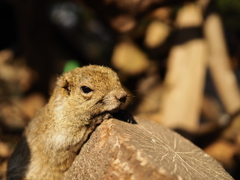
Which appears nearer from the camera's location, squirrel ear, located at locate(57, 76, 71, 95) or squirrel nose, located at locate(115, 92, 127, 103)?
squirrel nose, located at locate(115, 92, 127, 103)

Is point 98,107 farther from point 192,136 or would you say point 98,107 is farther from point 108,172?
point 192,136

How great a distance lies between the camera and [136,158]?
7.07 ft

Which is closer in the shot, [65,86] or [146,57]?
[65,86]

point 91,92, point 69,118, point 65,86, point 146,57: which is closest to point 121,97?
point 91,92

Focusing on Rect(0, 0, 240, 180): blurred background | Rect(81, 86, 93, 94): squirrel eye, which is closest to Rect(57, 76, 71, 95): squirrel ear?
Rect(81, 86, 93, 94): squirrel eye

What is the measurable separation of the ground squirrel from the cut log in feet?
0.50

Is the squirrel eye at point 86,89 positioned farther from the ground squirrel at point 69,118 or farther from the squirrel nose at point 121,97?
the squirrel nose at point 121,97

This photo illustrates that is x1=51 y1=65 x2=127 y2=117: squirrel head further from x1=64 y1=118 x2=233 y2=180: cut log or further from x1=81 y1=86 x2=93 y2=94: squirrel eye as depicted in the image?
x1=64 y1=118 x2=233 y2=180: cut log

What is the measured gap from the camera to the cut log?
2131 mm

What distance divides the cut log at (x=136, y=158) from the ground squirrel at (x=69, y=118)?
154mm

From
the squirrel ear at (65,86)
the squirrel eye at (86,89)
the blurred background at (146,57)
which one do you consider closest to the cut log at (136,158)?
the squirrel eye at (86,89)

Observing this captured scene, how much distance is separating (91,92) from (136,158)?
37.0 inches

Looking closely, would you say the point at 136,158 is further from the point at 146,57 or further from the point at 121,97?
the point at 146,57

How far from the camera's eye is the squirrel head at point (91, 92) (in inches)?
109
